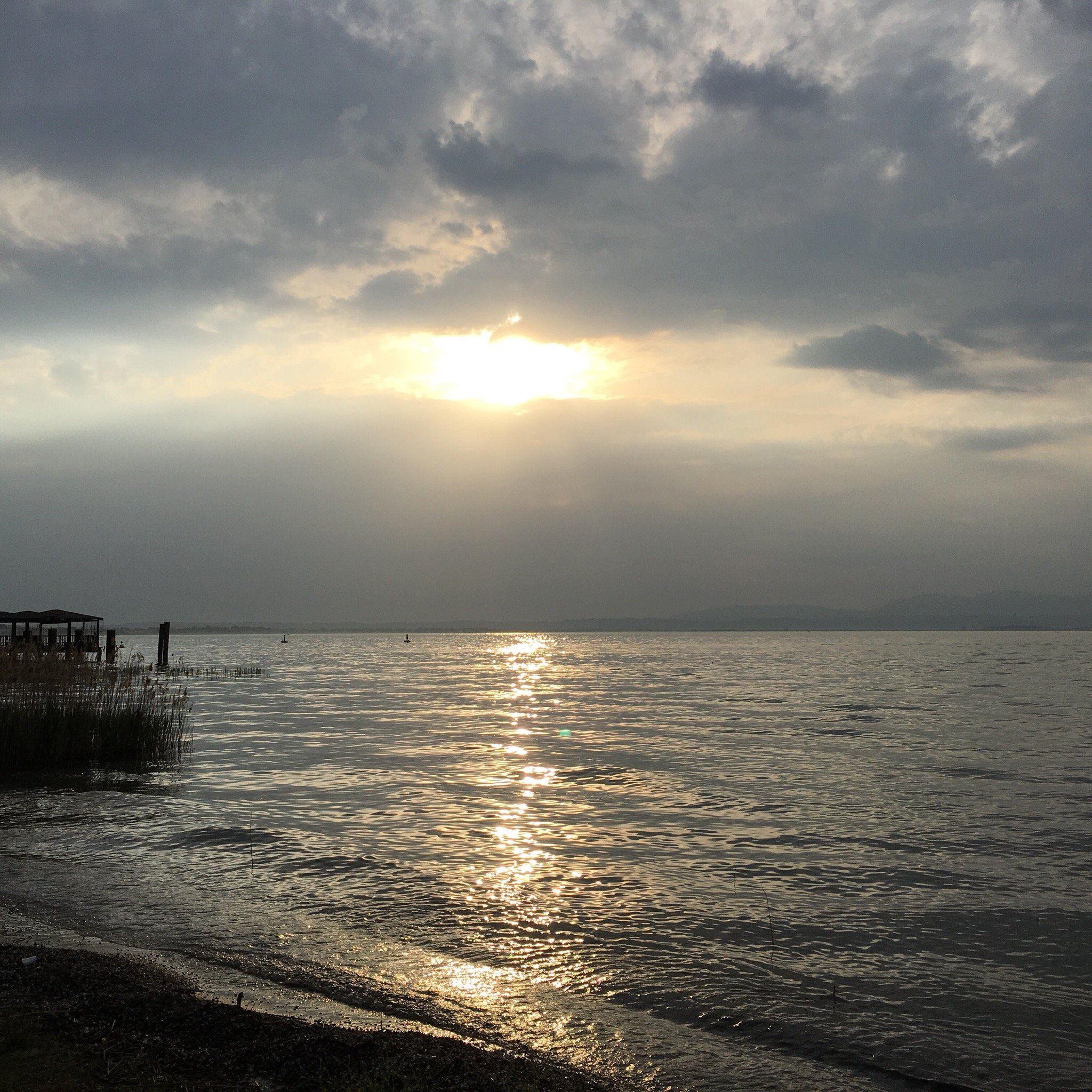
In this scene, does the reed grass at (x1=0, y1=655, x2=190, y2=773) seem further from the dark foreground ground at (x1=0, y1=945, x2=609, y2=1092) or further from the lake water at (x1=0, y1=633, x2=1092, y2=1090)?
the dark foreground ground at (x1=0, y1=945, x2=609, y2=1092)

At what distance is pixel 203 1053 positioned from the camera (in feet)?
17.8

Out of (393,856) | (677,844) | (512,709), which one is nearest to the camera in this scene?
(393,856)

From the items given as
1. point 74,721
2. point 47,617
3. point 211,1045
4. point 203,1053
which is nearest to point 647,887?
point 211,1045

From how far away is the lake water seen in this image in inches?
275

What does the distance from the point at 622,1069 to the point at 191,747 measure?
21119 mm

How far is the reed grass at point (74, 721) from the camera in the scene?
1922 centimetres

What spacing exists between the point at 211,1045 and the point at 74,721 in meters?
16.7

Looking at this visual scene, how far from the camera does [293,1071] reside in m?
5.21

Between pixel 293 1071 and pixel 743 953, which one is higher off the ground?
pixel 293 1071

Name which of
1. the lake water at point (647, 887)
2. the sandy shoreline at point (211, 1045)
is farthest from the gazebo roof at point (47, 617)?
the sandy shoreline at point (211, 1045)

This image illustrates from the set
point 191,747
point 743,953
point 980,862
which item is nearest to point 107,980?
point 743,953

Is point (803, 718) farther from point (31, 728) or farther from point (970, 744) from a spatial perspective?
point (31, 728)

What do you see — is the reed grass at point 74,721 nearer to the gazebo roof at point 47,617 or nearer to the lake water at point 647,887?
the lake water at point 647,887

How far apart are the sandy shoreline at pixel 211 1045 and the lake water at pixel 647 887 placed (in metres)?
0.87
